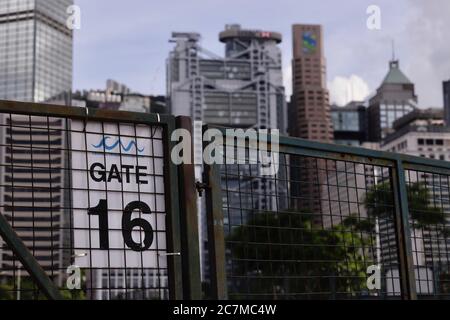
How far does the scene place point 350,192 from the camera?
25.1 ft

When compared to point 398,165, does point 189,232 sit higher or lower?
lower

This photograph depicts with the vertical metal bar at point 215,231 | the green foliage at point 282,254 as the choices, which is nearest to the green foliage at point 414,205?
the green foliage at point 282,254

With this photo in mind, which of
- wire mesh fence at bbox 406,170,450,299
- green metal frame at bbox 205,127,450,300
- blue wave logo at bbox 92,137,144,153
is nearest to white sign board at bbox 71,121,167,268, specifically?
blue wave logo at bbox 92,137,144,153

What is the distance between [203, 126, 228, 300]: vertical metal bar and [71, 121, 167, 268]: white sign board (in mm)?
339

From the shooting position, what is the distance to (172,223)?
5.96 meters

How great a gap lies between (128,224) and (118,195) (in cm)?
22

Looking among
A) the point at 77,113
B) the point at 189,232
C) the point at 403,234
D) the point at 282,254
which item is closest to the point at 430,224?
the point at 403,234

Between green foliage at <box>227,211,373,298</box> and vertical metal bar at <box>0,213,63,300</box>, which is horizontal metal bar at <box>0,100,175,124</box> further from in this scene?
green foliage at <box>227,211,373,298</box>

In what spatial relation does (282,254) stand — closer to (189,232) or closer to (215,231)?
(215,231)

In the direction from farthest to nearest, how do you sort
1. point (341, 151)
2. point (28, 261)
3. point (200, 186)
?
point (341, 151)
point (200, 186)
point (28, 261)

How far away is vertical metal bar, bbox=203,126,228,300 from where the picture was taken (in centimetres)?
593
